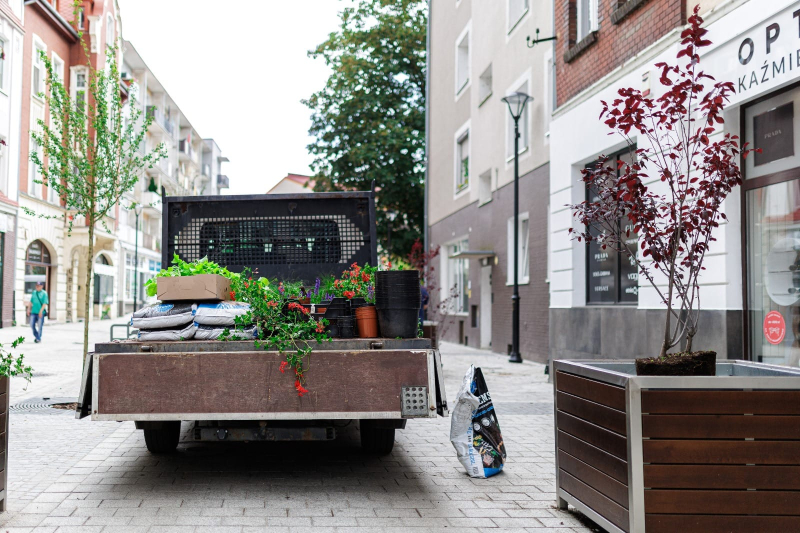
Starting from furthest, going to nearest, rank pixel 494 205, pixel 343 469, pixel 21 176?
1. pixel 21 176
2. pixel 494 205
3. pixel 343 469

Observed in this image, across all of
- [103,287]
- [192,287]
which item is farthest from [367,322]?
[103,287]

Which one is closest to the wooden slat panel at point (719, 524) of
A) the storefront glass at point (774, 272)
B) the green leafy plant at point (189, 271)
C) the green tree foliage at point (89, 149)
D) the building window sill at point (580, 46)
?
the green leafy plant at point (189, 271)

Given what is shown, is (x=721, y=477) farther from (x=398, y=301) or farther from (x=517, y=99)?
(x=517, y=99)

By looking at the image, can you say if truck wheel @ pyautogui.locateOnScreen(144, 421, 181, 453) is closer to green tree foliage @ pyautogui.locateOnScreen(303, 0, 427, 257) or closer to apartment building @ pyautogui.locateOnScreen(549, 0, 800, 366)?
apartment building @ pyautogui.locateOnScreen(549, 0, 800, 366)

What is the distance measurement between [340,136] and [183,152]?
39211 millimetres

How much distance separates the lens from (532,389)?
1222 centimetres

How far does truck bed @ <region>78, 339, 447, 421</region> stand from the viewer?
517cm

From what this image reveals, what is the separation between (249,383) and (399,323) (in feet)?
3.38

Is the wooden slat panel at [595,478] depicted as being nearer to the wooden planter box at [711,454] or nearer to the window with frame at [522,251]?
the wooden planter box at [711,454]

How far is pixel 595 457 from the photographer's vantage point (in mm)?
4438

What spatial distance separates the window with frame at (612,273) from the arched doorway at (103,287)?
3348 cm

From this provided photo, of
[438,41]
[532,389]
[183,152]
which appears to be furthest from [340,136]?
[183,152]

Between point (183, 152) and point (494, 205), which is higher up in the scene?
point (183, 152)

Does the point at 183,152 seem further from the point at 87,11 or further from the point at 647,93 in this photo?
the point at 647,93
